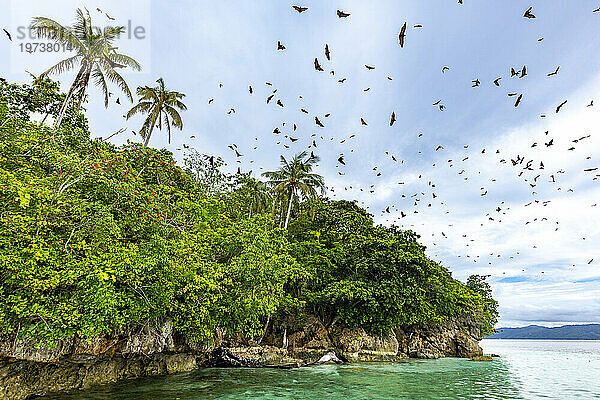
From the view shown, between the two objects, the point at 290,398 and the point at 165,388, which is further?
the point at 165,388

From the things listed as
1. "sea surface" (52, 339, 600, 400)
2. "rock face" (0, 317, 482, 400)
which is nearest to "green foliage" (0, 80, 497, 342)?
"rock face" (0, 317, 482, 400)

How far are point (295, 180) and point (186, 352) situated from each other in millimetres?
17923

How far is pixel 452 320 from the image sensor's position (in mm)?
36125

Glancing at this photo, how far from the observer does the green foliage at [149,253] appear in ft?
33.5

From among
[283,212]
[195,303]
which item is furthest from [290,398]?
[283,212]

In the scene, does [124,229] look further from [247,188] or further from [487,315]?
[487,315]

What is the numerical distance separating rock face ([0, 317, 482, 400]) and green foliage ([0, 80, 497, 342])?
48.0 inches

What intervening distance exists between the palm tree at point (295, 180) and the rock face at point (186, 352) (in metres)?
11.5

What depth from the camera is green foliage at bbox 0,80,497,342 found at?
10219 millimetres

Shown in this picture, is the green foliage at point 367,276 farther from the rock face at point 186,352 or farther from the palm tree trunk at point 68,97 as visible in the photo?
the palm tree trunk at point 68,97

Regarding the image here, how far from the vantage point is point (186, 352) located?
20484mm

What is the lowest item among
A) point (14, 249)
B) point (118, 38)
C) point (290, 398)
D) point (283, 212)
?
point (290, 398)

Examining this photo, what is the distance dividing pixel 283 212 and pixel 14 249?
2621 cm

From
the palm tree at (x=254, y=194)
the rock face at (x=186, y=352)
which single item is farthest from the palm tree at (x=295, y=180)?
the rock face at (x=186, y=352)
